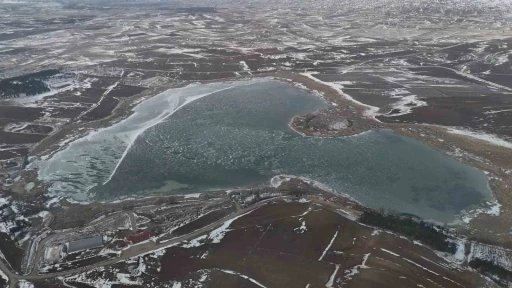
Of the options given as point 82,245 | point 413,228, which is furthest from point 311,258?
point 82,245

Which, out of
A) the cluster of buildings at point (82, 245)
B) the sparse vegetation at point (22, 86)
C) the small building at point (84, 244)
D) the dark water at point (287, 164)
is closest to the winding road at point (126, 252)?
the cluster of buildings at point (82, 245)

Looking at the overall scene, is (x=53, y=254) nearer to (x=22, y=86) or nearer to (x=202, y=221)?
(x=202, y=221)

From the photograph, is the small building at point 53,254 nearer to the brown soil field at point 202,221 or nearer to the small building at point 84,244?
the small building at point 84,244

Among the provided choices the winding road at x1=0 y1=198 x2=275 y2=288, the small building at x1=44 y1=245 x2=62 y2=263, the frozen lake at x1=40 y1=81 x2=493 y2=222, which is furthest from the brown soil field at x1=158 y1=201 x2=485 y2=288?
the small building at x1=44 y1=245 x2=62 y2=263

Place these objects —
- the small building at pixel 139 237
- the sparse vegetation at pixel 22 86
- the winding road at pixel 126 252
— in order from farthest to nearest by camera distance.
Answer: the sparse vegetation at pixel 22 86, the small building at pixel 139 237, the winding road at pixel 126 252

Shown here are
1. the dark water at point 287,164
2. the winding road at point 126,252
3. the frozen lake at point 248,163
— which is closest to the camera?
the winding road at point 126,252

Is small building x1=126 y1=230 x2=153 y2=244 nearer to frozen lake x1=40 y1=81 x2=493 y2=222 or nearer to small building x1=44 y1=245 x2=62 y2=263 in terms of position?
small building x1=44 y1=245 x2=62 y2=263
